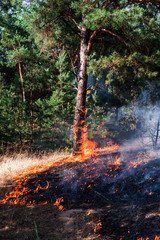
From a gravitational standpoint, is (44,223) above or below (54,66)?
below

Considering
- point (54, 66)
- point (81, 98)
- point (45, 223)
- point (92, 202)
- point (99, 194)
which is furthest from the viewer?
point (54, 66)

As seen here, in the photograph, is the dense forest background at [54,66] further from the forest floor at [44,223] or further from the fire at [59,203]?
the forest floor at [44,223]

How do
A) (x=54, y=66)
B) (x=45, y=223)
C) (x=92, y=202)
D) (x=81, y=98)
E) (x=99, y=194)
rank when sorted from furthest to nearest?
(x=54, y=66)
(x=81, y=98)
(x=99, y=194)
(x=92, y=202)
(x=45, y=223)

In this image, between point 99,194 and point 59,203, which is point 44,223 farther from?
point 99,194

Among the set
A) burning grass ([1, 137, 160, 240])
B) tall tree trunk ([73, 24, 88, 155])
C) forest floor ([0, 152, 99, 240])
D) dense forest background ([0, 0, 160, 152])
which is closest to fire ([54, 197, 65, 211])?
burning grass ([1, 137, 160, 240])

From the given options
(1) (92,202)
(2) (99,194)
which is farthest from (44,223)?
(2) (99,194)

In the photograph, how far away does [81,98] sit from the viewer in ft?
27.2

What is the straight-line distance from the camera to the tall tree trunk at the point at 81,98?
8.09 m

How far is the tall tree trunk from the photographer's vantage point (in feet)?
26.6

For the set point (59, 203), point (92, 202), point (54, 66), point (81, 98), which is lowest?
point (59, 203)

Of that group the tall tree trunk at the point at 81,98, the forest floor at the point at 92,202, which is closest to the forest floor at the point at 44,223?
the forest floor at the point at 92,202

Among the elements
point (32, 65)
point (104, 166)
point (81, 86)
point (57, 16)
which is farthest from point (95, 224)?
point (32, 65)

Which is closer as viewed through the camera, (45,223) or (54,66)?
(45,223)

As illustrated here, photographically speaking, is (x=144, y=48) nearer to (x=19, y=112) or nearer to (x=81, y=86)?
(x=81, y=86)
